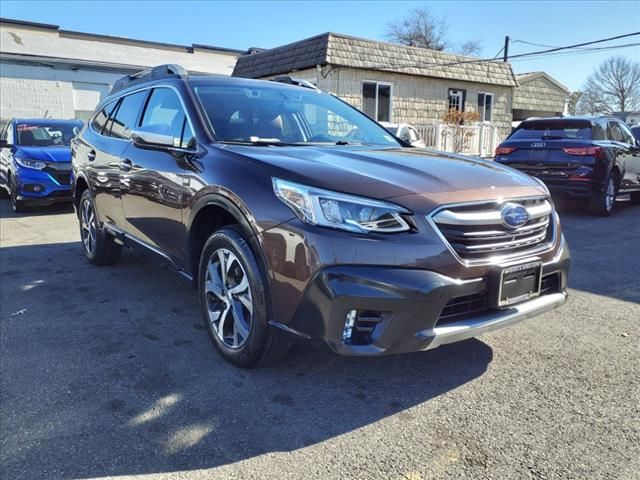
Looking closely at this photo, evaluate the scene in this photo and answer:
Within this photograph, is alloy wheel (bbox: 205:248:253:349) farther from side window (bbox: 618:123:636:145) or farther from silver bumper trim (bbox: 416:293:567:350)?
side window (bbox: 618:123:636:145)

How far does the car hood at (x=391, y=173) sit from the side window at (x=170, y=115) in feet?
1.55

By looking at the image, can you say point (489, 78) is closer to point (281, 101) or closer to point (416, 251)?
point (281, 101)

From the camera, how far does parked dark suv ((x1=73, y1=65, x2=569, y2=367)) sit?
7.59 feet

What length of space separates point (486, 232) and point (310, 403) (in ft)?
4.10

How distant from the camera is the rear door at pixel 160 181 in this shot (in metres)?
3.33

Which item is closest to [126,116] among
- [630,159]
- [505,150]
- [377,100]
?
[505,150]

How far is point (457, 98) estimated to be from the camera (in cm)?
1930

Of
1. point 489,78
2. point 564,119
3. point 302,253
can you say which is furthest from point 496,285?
point 489,78

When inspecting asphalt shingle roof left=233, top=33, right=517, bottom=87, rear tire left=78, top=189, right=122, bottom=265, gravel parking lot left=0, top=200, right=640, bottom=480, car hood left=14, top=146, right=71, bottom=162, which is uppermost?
asphalt shingle roof left=233, top=33, right=517, bottom=87

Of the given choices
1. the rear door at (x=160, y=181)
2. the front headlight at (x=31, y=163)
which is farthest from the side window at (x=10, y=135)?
the rear door at (x=160, y=181)

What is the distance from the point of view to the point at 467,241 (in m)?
2.46

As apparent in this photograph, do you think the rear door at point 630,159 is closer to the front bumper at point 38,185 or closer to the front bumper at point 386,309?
the front bumper at point 386,309

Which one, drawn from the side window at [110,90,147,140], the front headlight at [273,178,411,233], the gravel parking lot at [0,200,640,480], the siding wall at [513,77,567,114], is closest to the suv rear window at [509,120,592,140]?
the gravel parking lot at [0,200,640,480]

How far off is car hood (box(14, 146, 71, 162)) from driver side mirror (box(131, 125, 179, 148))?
20.1ft
